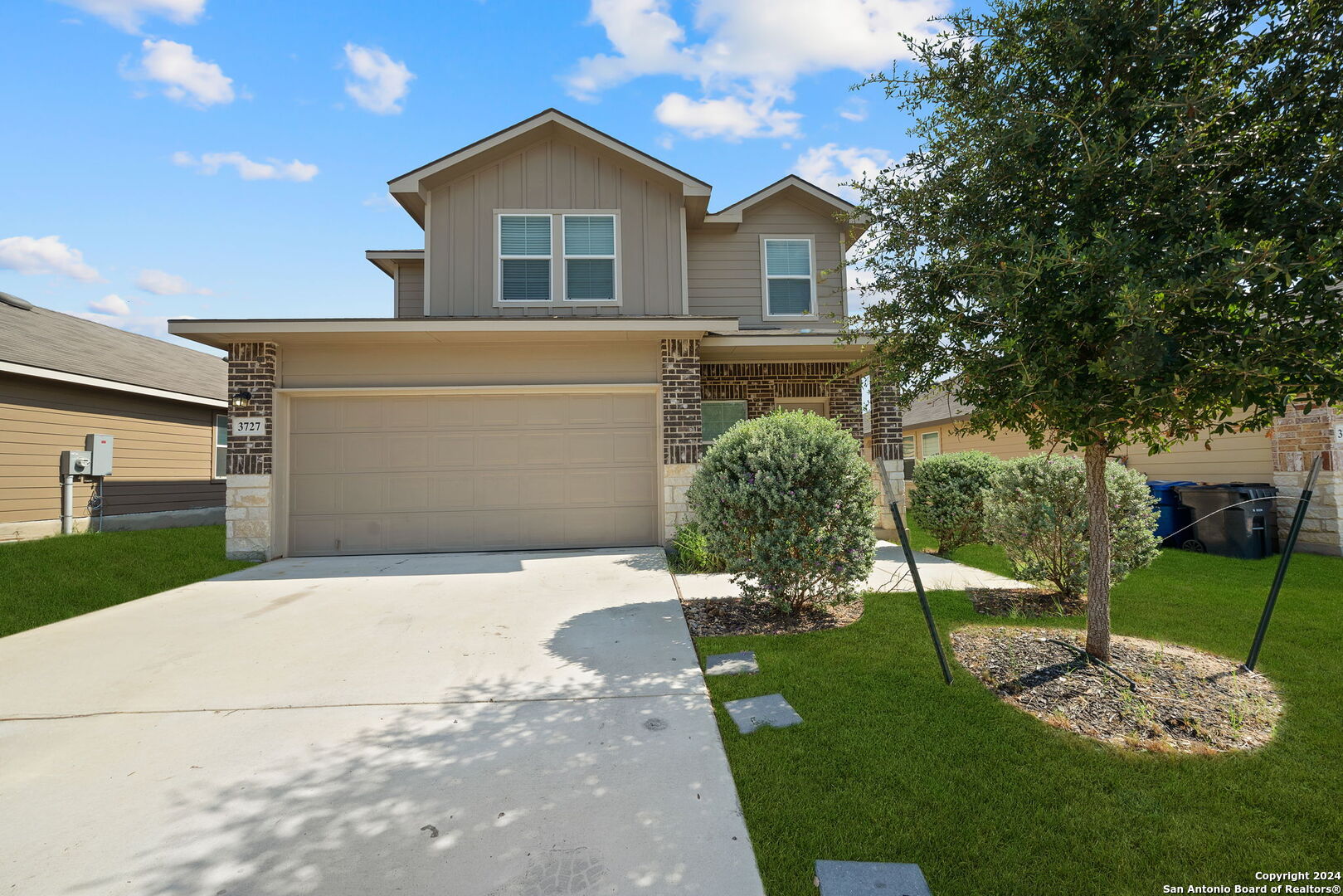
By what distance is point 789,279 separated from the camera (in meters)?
12.2

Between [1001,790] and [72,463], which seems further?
[72,463]

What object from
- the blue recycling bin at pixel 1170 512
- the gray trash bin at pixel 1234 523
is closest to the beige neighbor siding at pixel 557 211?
the blue recycling bin at pixel 1170 512

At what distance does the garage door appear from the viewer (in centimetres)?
924

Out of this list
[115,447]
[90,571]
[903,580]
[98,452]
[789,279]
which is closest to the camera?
[903,580]

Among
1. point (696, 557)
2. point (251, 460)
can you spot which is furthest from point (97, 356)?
point (696, 557)

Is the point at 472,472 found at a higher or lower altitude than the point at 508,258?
lower

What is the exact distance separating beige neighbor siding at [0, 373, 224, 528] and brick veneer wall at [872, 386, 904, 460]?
14.5m

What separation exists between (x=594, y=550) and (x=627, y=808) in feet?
22.0

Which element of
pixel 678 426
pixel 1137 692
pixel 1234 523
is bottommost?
pixel 1137 692

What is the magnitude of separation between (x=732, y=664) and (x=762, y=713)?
83 cm

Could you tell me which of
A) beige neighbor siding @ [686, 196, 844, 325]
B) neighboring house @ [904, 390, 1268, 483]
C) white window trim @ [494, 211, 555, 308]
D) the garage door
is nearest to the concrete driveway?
the garage door

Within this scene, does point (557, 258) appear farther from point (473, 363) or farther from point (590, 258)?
point (473, 363)

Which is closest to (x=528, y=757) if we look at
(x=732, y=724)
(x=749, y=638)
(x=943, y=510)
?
(x=732, y=724)

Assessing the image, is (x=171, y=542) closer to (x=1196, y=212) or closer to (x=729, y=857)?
(x=729, y=857)
